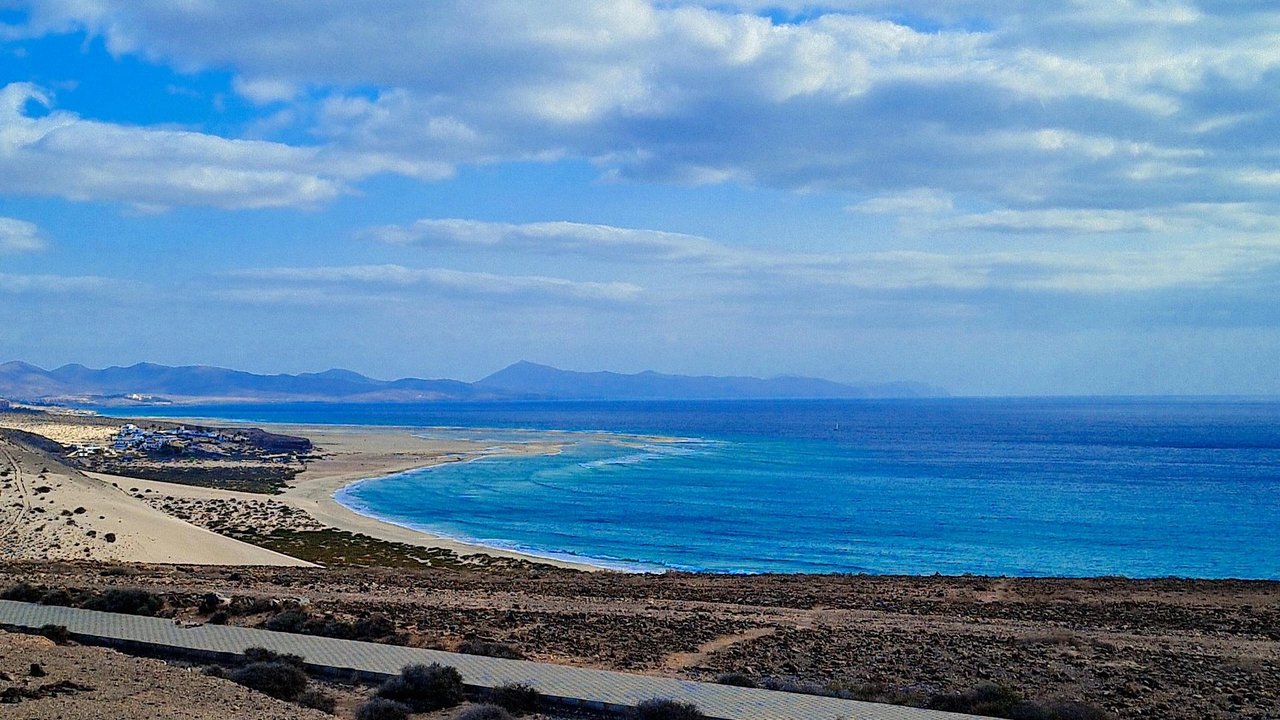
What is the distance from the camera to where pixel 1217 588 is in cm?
2505

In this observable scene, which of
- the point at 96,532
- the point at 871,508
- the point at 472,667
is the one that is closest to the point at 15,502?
the point at 96,532

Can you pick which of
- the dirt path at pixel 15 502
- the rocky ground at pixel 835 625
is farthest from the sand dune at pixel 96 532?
the rocky ground at pixel 835 625

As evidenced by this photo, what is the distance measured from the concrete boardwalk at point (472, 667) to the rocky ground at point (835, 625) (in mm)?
980

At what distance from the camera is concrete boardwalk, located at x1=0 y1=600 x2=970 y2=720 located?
1121 cm

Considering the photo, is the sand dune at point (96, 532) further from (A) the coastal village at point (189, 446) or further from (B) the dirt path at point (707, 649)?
(A) the coastal village at point (189, 446)

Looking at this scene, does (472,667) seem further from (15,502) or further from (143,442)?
(143,442)

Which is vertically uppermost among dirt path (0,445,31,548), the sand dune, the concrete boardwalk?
the concrete boardwalk

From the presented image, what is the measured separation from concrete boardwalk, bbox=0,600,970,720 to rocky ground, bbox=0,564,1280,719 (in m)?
0.98

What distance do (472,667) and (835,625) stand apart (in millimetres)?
7755

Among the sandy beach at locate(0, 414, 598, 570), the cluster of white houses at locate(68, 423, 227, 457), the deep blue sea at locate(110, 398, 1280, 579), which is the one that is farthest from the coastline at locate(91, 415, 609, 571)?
the cluster of white houses at locate(68, 423, 227, 457)

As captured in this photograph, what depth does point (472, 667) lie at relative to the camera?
43.5 ft

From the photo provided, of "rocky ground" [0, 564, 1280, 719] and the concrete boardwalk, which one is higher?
the concrete boardwalk

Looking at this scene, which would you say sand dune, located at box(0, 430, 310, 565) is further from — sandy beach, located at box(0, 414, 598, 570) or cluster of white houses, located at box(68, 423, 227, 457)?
cluster of white houses, located at box(68, 423, 227, 457)

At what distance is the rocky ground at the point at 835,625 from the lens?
1341cm
